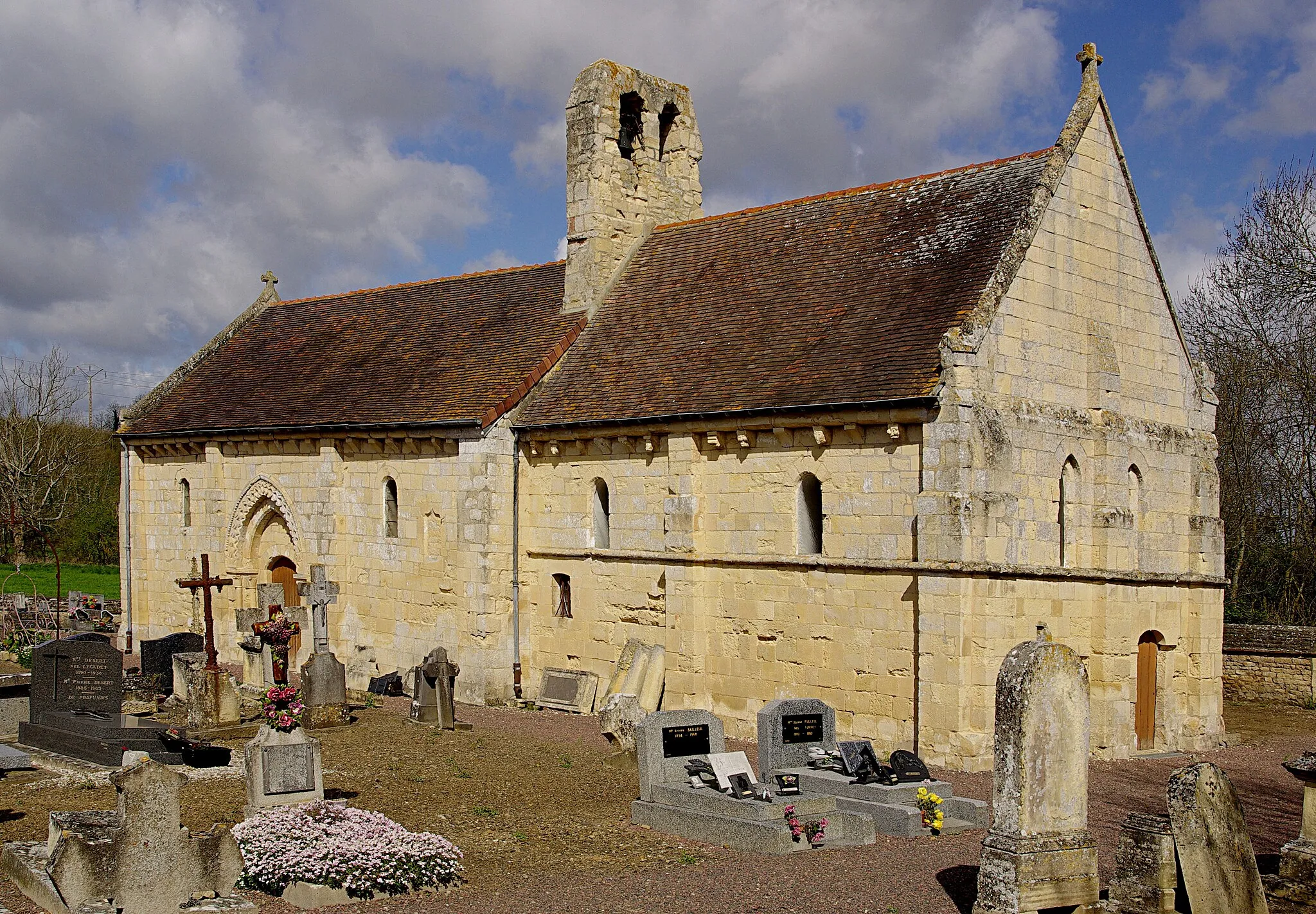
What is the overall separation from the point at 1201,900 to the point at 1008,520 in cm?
807

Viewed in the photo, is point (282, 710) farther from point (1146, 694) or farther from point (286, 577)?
point (286, 577)

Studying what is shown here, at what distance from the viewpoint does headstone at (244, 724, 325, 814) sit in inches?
531

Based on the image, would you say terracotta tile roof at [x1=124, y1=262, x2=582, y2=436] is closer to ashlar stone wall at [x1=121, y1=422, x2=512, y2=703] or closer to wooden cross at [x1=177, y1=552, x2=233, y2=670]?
ashlar stone wall at [x1=121, y1=422, x2=512, y2=703]

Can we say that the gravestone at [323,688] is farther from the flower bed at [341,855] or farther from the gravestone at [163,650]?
the flower bed at [341,855]

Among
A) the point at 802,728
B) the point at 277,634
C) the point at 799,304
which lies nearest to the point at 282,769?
the point at 277,634

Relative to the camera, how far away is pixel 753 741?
19812 mm

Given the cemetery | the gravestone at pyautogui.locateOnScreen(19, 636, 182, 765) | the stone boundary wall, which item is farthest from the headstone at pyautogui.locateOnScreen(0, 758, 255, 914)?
the stone boundary wall

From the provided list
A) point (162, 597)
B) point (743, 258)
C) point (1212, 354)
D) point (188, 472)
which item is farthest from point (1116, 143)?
point (162, 597)

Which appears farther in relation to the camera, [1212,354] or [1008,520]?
[1212,354]

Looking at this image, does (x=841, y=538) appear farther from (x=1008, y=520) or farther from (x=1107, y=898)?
(x=1107, y=898)

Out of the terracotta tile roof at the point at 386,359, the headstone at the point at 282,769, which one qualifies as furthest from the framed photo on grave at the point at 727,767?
the terracotta tile roof at the point at 386,359

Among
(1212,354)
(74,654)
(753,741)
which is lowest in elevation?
(753,741)

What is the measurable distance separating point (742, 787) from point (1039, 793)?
4.24m

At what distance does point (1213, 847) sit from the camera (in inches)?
395
